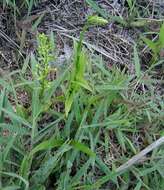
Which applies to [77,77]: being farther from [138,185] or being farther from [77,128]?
[138,185]

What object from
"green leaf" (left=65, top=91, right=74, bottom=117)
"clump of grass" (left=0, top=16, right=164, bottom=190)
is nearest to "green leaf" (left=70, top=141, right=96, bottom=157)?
"clump of grass" (left=0, top=16, right=164, bottom=190)

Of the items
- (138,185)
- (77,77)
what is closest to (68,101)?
(77,77)

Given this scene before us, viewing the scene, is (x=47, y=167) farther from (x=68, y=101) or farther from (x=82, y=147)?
(x=68, y=101)

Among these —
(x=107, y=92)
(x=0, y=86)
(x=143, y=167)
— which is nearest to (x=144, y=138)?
(x=143, y=167)

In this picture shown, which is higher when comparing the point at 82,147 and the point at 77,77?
the point at 77,77

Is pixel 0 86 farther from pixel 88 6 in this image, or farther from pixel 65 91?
pixel 88 6

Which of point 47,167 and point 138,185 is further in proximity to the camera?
point 138,185

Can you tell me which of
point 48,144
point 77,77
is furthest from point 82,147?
point 77,77

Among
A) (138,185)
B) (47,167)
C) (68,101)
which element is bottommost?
(138,185)

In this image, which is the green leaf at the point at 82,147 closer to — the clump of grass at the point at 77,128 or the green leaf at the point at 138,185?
the clump of grass at the point at 77,128

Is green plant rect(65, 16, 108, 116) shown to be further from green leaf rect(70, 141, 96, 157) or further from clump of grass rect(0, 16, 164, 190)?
green leaf rect(70, 141, 96, 157)

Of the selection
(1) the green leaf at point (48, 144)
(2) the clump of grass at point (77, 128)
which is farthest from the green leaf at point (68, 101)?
(1) the green leaf at point (48, 144)
